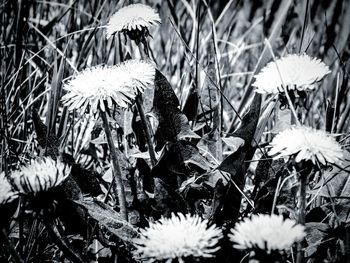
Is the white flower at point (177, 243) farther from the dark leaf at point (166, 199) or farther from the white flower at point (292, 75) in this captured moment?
the white flower at point (292, 75)

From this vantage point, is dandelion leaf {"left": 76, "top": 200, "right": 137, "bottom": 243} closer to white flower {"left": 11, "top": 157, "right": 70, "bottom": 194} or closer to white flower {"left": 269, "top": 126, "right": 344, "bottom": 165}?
white flower {"left": 11, "top": 157, "right": 70, "bottom": 194}

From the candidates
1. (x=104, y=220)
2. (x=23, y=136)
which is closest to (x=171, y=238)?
(x=104, y=220)

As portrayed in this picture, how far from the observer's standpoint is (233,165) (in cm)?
87

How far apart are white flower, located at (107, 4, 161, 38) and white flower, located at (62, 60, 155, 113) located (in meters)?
0.12

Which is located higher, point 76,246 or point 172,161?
point 172,161

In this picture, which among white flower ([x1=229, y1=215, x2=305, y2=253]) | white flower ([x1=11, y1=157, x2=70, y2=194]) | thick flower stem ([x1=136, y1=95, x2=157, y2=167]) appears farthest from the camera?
thick flower stem ([x1=136, y1=95, x2=157, y2=167])

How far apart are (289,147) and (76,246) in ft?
1.75

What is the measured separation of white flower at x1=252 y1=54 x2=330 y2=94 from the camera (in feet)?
2.49

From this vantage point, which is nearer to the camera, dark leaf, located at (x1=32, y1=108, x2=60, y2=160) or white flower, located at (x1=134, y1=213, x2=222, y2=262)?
white flower, located at (x1=134, y1=213, x2=222, y2=262)

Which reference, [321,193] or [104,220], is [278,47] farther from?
[104,220]

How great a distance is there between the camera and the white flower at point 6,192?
0.68 m

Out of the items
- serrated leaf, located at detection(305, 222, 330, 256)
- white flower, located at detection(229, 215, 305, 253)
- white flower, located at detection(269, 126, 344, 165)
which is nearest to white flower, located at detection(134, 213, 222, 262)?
white flower, located at detection(229, 215, 305, 253)

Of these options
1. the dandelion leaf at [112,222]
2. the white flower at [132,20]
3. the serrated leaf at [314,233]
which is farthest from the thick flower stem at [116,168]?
the serrated leaf at [314,233]

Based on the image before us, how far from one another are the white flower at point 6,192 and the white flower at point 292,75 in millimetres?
480
